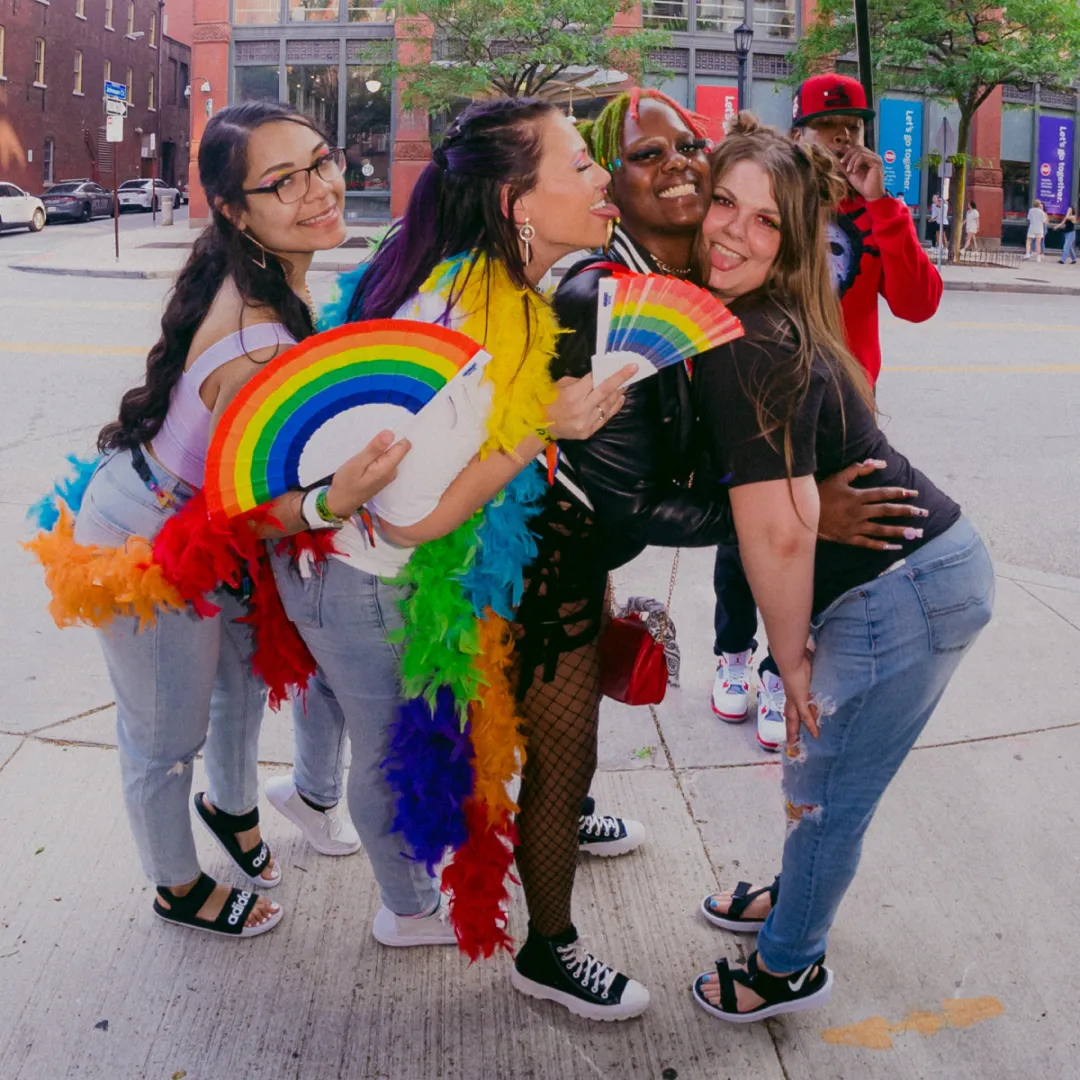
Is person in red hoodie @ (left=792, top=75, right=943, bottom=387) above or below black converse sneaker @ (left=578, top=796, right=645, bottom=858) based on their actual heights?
above

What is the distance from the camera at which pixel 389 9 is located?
2306 centimetres

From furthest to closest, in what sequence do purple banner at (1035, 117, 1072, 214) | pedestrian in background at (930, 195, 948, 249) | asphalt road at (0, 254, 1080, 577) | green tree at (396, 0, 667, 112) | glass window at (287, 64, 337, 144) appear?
purple banner at (1035, 117, 1072, 214) → glass window at (287, 64, 337, 144) → pedestrian in background at (930, 195, 948, 249) → green tree at (396, 0, 667, 112) → asphalt road at (0, 254, 1080, 577)

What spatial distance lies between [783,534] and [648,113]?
93 centimetres

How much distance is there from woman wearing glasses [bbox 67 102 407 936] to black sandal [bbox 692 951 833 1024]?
3.52 feet

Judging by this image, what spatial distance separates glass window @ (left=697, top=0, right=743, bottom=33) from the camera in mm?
26516

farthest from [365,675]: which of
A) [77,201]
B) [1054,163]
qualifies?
[77,201]

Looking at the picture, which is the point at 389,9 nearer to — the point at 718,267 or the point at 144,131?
the point at 718,267

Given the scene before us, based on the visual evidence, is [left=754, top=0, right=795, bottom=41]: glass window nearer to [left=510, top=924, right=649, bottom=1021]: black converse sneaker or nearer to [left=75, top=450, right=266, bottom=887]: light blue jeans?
[left=75, top=450, right=266, bottom=887]: light blue jeans

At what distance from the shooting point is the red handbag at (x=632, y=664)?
2.26m

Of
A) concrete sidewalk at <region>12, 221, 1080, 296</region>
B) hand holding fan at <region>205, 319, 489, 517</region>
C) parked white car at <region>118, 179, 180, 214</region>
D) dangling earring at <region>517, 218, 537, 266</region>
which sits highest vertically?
parked white car at <region>118, 179, 180, 214</region>

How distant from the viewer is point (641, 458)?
202 cm

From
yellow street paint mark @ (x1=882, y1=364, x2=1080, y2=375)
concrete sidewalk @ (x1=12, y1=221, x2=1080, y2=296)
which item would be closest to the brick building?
concrete sidewalk @ (x1=12, y1=221, x2=1080, y2=296)

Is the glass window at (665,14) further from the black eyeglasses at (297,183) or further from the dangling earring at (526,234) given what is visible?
the dangling earring at (526,234)

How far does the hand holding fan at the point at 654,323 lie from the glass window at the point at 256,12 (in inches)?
1110
